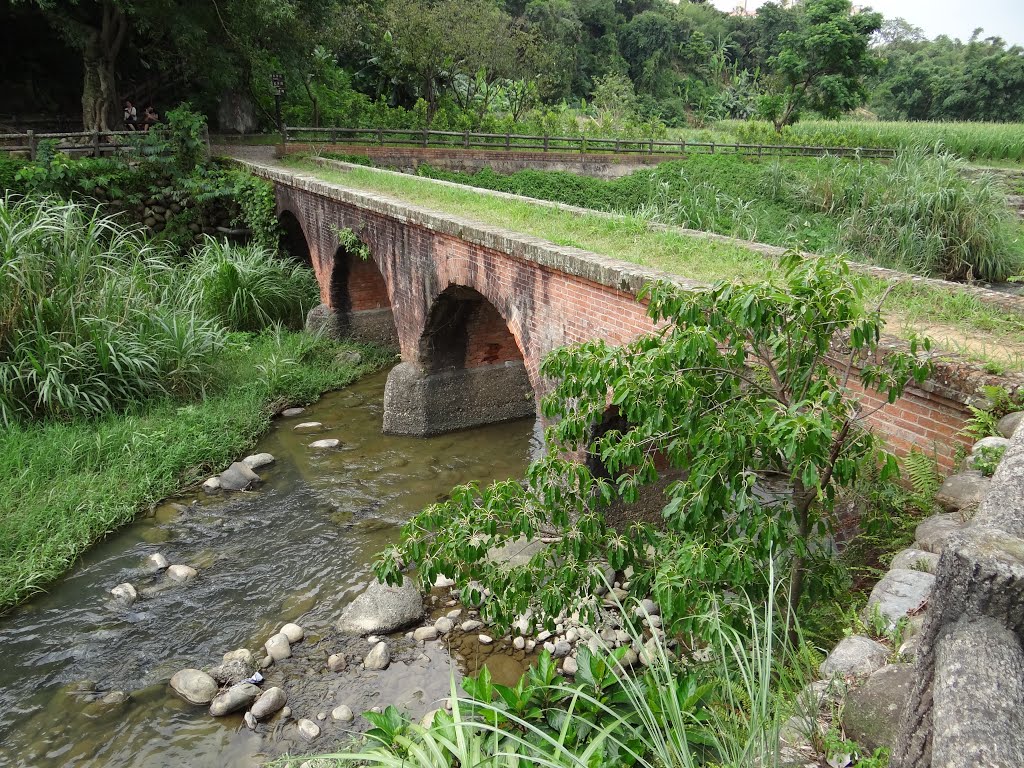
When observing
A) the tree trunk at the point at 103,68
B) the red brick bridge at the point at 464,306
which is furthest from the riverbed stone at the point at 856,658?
the tree trunk at the point at 103,68

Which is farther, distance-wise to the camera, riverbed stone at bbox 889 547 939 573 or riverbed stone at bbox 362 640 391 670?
riverbed stone at bbox 362 640 391 670

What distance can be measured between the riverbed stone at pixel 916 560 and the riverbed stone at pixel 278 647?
14.9ft

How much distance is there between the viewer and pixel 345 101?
22672 millimetres

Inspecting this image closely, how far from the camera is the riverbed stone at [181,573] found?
6.55m

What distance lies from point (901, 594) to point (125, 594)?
6188 mm

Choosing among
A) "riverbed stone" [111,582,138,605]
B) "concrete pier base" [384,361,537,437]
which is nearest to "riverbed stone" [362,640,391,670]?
"riverbed stone" [111,582,138,605]

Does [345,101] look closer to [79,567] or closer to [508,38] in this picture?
[508,38]

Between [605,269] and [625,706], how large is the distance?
319cm

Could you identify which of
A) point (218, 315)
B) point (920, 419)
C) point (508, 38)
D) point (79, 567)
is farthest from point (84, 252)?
point (508, 38)

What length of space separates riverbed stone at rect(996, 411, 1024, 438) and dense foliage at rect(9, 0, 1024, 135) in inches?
583

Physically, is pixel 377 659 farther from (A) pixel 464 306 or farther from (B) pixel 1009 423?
(A) pixel 464 306

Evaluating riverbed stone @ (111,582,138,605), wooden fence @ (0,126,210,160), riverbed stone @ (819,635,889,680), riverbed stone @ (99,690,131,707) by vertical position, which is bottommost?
riverbed stone @ (99,690,131,707)

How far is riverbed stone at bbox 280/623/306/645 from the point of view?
5.81 m

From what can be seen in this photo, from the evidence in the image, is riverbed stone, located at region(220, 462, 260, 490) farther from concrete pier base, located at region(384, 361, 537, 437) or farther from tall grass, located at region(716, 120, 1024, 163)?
tall grass, located at region(716, 120, 1024, 163)
